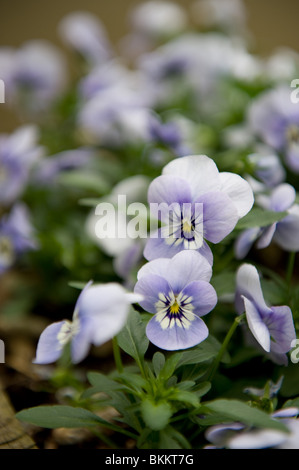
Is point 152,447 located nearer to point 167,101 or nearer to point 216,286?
point 216,286

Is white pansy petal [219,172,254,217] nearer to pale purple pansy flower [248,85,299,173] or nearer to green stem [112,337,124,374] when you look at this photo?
green stem [112,337,124,374]

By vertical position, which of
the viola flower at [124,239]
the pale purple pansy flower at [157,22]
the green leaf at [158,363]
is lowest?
the green leaf at [158,363]

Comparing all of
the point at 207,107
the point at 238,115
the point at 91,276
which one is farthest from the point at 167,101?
the point at 91,276

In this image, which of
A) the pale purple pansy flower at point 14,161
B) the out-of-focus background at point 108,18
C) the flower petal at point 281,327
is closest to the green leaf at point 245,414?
the flower petal at point 281,327

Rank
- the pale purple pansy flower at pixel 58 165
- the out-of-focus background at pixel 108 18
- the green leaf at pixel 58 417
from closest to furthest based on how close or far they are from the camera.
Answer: the green leaf at pixel 58 417 → the pale purple pansy flower at pixel 58 165 → the out-of-focus background at pixel 108 18

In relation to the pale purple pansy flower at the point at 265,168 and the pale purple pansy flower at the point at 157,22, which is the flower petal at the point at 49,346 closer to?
the pale purple pansy flower at the point at 265,168
